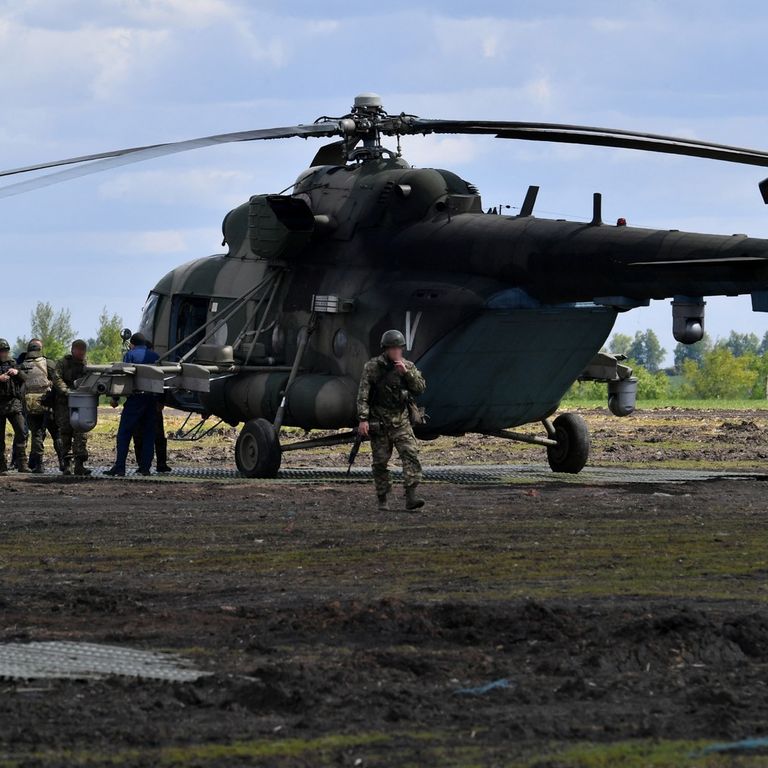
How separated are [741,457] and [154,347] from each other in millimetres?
9784

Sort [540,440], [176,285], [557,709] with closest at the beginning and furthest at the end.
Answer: [557,709]
[540,440]
[176,285]

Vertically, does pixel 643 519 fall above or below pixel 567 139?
below

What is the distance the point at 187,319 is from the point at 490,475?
4.83 m

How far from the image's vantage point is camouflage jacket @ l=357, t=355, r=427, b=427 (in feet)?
51.3

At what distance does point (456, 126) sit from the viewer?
18578mm

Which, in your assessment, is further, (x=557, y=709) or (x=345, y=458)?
(x=345, y=458)

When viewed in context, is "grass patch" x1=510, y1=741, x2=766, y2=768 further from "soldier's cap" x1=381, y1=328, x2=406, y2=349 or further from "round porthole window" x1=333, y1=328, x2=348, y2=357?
"round porthole window" x1=333, y1=328, x2=348, y2=357

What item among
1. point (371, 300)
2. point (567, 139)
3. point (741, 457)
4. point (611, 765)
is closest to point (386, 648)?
point (611, 765)

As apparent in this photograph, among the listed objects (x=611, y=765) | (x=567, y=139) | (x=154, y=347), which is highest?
(x=567, y=139)

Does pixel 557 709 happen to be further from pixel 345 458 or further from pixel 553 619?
pixel 345 458

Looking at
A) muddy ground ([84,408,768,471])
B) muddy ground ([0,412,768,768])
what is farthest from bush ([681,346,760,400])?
muddy ground ([0,412,768,768])

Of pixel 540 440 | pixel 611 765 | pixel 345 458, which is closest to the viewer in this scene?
pixel 611 765

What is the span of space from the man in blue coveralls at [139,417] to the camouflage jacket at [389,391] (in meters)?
5.49

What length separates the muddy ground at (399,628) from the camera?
6.08 metres
